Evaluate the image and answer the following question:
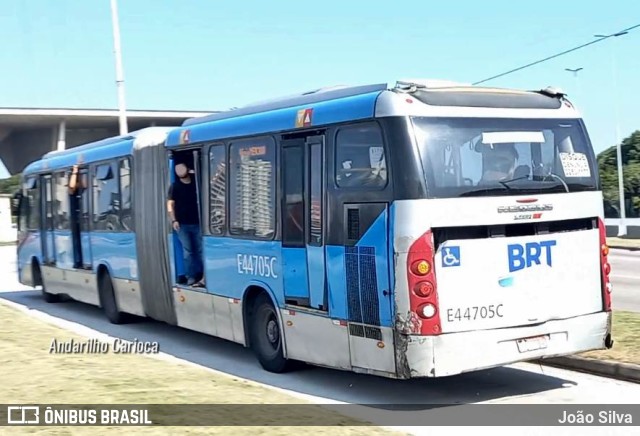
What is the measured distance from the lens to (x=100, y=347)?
11445 mm

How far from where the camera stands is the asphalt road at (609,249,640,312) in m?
14.9

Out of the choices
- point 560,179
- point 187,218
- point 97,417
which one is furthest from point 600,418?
point 187,218

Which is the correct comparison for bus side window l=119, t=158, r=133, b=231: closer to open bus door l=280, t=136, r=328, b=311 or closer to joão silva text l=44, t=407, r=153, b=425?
open bus door l=280, t=136, r=328, b=311

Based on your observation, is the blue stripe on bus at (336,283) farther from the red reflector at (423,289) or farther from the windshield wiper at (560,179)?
the windshield wiper at (560,179)

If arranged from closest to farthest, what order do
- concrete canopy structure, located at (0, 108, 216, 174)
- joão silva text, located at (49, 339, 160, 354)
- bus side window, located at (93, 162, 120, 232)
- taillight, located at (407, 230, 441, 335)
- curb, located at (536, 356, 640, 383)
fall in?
taillight, located at (407, 230, 441, 335) → curb, located at (536, 356, 640, 383) → joão silva text, located at (49, 339, 160, 354) → bus side window, located at (93, 162, 120, 232) → concrete canopy structure, located at (0, 108, 216, 174)

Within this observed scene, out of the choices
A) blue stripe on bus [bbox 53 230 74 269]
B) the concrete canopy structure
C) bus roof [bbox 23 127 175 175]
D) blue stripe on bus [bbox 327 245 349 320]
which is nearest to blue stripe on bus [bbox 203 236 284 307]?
blue stripe on bus [bbox 327 245 349 320]

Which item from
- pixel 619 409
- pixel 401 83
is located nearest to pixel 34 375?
pixel 401 83

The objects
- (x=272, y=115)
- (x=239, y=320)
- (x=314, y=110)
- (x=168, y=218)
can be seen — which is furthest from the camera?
(x=168, y=218)

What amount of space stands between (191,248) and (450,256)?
534cm

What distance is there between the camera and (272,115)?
1002 cm

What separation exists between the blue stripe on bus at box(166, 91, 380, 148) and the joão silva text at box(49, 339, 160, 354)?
114 inches

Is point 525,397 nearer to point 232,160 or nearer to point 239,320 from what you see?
point 239,320

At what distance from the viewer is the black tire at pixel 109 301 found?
49.3ft

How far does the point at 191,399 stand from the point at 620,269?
689 inches
